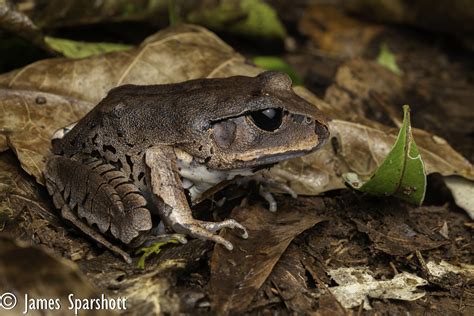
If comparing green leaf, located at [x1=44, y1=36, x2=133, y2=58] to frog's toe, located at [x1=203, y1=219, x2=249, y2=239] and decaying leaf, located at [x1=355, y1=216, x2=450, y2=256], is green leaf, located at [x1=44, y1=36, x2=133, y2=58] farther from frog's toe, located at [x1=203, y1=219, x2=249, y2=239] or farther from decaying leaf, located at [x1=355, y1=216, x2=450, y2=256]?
decaying leaf, located at [x1=355, y1=216, x2=450, y2=256]

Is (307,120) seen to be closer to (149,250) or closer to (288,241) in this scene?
(288,241)

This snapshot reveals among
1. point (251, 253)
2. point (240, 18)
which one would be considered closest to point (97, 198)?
point (251, 253)

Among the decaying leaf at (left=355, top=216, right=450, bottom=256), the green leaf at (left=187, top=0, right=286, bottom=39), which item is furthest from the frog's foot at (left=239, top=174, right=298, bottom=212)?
the green leaf at (left=187, top=0, right=286, bottom=39)

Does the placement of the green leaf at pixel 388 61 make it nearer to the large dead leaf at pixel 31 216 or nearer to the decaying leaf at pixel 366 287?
the decaying leaf at pixel 366 287

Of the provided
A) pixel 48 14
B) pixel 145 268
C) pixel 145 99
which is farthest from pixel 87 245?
pixel 48 14

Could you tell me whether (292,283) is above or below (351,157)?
below

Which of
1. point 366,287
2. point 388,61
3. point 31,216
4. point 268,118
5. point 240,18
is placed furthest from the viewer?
point 388,61
